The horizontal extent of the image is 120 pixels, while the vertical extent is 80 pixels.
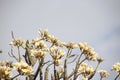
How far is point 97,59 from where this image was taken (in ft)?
23.9

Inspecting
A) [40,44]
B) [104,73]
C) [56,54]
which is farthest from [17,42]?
[104,73]

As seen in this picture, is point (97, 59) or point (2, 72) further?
point (97, 59)

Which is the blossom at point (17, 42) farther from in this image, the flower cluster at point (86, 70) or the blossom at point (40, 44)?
the flower cluster at point (86, 70)

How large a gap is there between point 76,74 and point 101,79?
109 cm

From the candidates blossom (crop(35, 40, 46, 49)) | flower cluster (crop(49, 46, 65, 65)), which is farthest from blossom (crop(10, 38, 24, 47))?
flower cluster (crop(49, 46, 65, 65))

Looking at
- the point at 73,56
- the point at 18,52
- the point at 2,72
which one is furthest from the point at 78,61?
the point at 2,72

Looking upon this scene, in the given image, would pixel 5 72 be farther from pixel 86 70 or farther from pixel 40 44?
pixel 86 70

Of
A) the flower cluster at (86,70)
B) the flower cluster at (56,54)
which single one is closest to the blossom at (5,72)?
the flower cluster at (56,54)

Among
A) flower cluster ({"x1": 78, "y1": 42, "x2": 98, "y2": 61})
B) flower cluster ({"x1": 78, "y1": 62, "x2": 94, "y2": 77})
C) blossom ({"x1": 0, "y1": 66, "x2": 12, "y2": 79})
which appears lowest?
blossom ({"x1": 0, "y1": 66, "x2": 12, "y2": 79})

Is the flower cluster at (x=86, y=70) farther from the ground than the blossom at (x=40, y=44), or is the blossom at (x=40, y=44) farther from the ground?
the blossom at (x=40, y=44)

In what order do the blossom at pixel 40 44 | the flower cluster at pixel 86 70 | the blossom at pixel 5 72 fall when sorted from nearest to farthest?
the blossom at pixel 5 72 < the flower cluster at pixel 86 70 < the blossom at pixel 40 44

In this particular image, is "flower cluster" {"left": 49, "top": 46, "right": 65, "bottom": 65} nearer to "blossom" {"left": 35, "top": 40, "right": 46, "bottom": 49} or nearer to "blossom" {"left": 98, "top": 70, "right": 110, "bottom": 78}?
"blossom" {"left": 35, "top": 40, "right": 46, "bottom": 49}

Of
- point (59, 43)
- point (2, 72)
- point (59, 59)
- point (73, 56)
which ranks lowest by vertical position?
point (2, 72)

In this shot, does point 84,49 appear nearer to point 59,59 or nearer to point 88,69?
point 88,69
